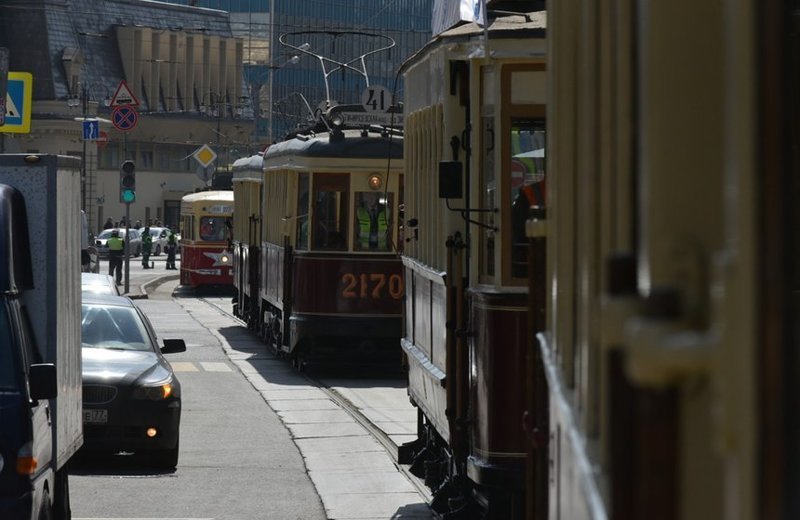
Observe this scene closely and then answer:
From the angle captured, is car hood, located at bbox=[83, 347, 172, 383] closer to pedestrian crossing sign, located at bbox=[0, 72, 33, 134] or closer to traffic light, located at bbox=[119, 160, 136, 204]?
pedestrian crossing sign, located at bbox=[0, 72, 33, 134]

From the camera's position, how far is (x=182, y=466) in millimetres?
12945

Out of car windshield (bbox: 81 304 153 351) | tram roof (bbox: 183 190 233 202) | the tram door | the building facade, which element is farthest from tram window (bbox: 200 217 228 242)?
the tram door

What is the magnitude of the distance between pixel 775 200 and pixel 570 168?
2.06 metres

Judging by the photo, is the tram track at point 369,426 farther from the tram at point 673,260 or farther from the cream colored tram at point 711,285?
the cream colored tram at point 711,285

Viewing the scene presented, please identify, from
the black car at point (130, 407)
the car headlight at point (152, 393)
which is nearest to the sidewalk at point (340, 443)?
the black car at point (130, 407)

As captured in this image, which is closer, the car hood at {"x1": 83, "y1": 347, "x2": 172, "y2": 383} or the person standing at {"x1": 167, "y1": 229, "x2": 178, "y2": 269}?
the car hood at {"x1": 83, "y1": 347, "x2": 172, "y2": 383}

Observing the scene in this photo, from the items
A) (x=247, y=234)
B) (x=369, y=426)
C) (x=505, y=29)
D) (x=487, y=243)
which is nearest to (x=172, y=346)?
(x=369, y=426)

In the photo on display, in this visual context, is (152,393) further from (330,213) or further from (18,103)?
(18,103)

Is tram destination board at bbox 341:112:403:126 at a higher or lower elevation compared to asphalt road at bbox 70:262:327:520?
higher

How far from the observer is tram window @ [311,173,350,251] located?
20.1m

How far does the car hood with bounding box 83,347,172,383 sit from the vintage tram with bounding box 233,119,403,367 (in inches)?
277

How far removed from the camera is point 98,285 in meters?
15.0

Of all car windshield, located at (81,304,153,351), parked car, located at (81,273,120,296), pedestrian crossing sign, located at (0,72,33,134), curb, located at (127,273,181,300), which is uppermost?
pedestrian crossing sign, located at (0,72,33,134)

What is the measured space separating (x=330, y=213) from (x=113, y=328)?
275 inches
